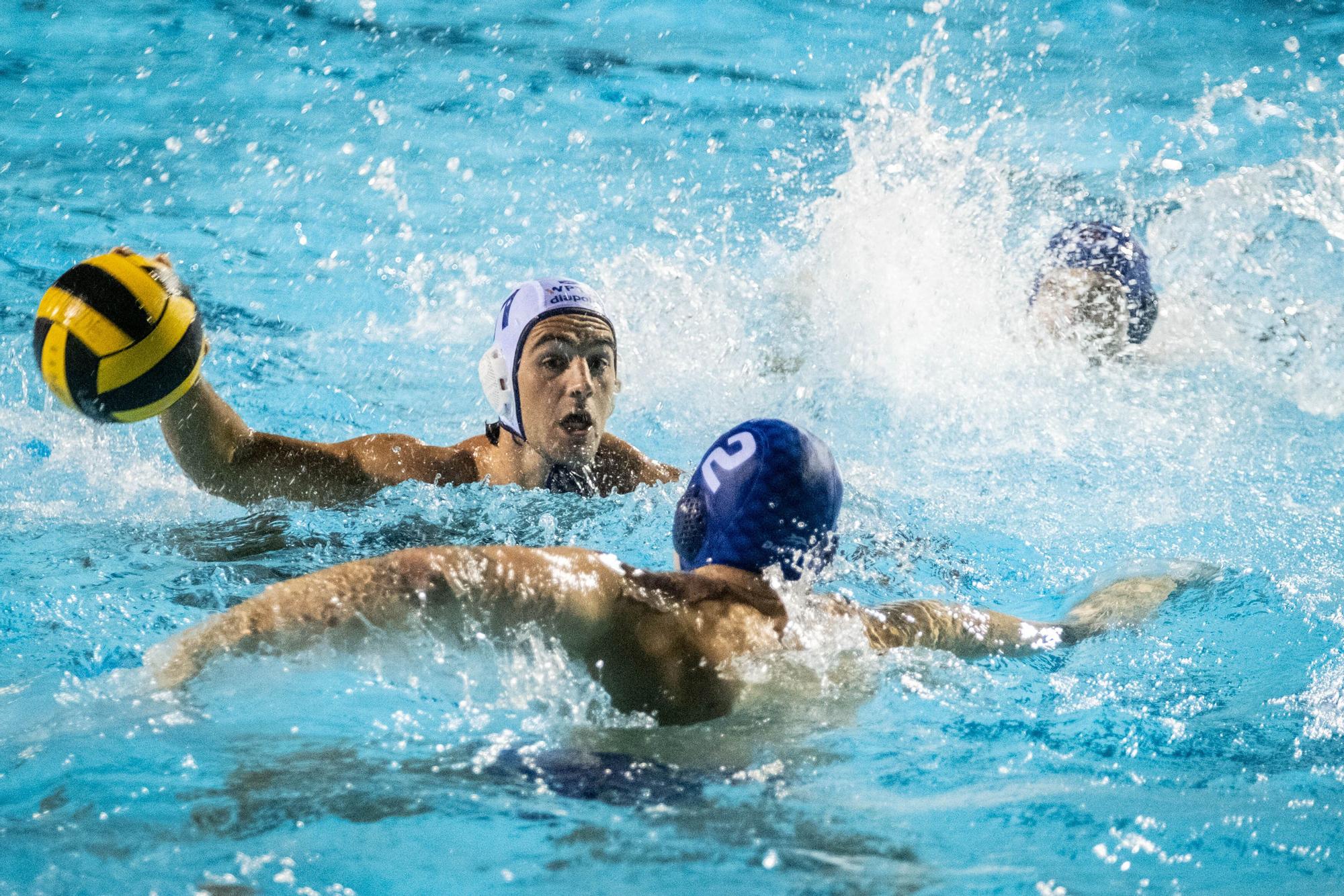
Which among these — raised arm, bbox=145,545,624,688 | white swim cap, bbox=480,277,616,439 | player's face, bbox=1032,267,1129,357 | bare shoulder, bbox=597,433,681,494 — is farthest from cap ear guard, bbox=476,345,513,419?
player's face, bbox=1032,267,1129,357

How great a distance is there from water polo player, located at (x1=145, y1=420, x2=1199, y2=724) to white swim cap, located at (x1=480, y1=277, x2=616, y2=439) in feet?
5.61

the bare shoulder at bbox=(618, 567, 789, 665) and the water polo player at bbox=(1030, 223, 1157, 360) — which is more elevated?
the water polo player at bbox=(1030, 223, 1157, 360)

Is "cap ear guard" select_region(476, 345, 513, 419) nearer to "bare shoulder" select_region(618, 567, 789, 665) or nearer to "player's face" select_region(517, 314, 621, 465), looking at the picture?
"player's face" select_region(517, 314, 621, 465)

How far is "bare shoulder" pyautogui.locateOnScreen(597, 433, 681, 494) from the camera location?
4984mm

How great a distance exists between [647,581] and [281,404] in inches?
223

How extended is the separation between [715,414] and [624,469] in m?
2.44

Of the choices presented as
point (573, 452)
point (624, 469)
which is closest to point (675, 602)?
point (573, 452)

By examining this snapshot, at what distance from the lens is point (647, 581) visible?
2693 mm

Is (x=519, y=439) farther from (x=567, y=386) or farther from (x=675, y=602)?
(x=675, y=602)

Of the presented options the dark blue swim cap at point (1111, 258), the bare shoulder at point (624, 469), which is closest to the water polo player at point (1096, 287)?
the dark blue swim cap at point (1111, 258)

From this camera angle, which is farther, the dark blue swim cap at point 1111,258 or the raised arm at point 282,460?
the dark blue swim cap at point 1111,258

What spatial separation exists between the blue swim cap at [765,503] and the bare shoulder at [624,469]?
6.34 feet

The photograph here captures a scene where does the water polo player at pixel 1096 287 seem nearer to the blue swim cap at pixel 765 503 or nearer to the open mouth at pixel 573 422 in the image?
the open mouth at pixel 573 422

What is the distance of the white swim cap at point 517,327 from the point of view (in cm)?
461
